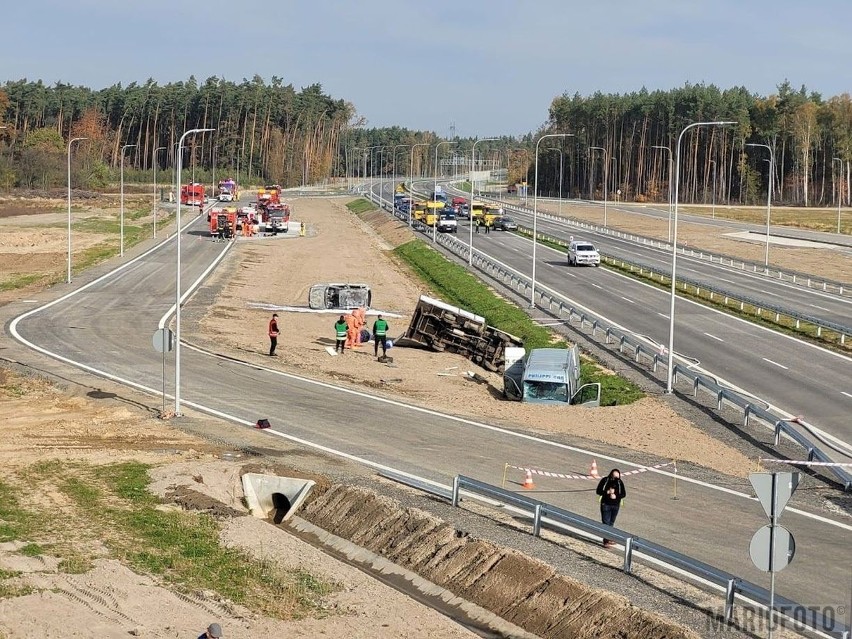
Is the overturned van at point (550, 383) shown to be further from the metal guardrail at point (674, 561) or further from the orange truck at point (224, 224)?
the orange truck at point (224, 224)

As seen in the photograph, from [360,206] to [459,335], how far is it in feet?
318

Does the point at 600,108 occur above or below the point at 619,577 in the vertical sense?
above

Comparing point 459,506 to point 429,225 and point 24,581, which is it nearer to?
point 24,581

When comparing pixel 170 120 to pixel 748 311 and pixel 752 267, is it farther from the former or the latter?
pixel 748 311

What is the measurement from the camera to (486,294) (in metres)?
59.2

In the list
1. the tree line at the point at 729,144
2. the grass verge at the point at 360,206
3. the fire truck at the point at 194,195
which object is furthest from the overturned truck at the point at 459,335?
the tree line at the point at 729,144

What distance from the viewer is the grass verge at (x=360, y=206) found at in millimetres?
132000

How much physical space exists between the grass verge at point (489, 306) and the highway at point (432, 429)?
5.02 metres

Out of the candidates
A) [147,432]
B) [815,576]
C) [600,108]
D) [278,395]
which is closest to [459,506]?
[815,576]

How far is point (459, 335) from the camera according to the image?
43.3m

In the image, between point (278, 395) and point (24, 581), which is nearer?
point (24, 581)

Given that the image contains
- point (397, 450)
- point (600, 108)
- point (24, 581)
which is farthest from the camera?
point (600, 108)

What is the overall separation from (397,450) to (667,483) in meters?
6.26

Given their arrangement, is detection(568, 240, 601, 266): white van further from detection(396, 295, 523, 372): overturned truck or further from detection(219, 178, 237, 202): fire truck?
detection(219, 178, 237, 202): fire truck
